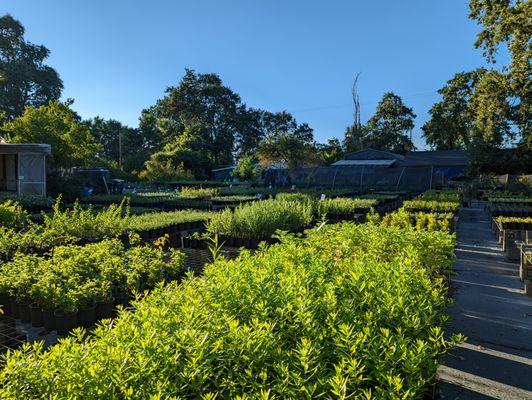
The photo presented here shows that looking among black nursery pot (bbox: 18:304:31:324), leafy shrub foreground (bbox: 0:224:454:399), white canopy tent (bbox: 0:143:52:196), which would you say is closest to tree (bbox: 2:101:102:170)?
white canopy tent (bbox: 0:143:52:196)

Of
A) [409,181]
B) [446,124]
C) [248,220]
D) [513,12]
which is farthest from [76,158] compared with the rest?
[446,124]

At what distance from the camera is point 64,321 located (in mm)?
3531

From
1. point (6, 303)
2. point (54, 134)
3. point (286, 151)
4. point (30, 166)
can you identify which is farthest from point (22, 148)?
point (286, 151)

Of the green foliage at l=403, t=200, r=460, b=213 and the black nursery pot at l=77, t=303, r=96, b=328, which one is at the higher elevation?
the green foliage at l=403, t=200, r=460, b=213

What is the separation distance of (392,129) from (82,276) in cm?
5026

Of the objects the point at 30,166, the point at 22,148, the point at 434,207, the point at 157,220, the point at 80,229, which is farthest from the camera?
the point at 30,166

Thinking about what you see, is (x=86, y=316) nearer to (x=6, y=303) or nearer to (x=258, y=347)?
(x=6, y=303)

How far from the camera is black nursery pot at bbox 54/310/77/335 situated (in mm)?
3531

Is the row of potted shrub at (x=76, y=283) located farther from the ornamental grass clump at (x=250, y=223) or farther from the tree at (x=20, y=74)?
the tree at (x=20, y=74)

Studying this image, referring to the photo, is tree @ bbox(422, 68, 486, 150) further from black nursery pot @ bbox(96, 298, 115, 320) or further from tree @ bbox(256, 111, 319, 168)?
black nursery pot @ bbox(96, 298, 115, 320)

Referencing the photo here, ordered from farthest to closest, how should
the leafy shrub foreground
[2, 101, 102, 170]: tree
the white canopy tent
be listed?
[2, 101, 102, 170]: tree < the white canopy tent < the leafy shrub foreground

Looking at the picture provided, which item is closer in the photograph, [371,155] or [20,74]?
[371,155]

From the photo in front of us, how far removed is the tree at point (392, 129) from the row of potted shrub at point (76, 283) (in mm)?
46894

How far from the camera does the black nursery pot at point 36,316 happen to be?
3.71 m
